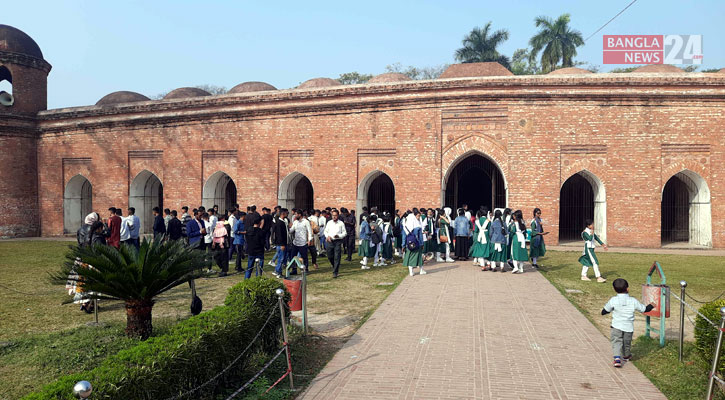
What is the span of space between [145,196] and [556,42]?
30540 millimetres

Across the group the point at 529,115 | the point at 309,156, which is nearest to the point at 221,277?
the point at 309,156

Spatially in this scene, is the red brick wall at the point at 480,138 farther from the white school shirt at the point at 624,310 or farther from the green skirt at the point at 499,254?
the white school shirt at the point at 624,310

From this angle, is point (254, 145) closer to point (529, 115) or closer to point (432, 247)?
point (432, 247)

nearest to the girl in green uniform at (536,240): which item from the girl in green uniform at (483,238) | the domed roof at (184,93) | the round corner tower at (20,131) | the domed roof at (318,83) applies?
the girl in green uniform at (483,238)

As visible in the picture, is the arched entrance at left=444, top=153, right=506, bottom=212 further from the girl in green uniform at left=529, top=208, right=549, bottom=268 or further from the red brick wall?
the girl in green uniform at left=529, top=208, right=549, bottom=268

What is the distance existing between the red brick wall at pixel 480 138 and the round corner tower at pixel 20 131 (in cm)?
700

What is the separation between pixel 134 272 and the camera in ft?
16.4

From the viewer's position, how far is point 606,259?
38.6ft

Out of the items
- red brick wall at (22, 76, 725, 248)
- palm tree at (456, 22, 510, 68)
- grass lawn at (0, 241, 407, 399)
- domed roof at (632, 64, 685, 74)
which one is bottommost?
grass lawn at (0, 241, 407, 399)

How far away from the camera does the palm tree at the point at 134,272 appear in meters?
4.97

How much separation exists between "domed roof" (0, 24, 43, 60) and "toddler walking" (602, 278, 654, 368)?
2357 cm

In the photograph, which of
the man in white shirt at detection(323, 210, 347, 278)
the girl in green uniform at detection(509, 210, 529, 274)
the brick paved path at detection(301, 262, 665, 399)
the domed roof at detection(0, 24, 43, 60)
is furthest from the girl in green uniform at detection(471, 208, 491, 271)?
the domed roof at detection(0, 24, 43, 60)

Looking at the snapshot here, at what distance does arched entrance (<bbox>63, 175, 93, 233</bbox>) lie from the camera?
20.1 m

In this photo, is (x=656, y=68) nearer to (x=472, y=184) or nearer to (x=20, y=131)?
Result: (x=472, y=184)
